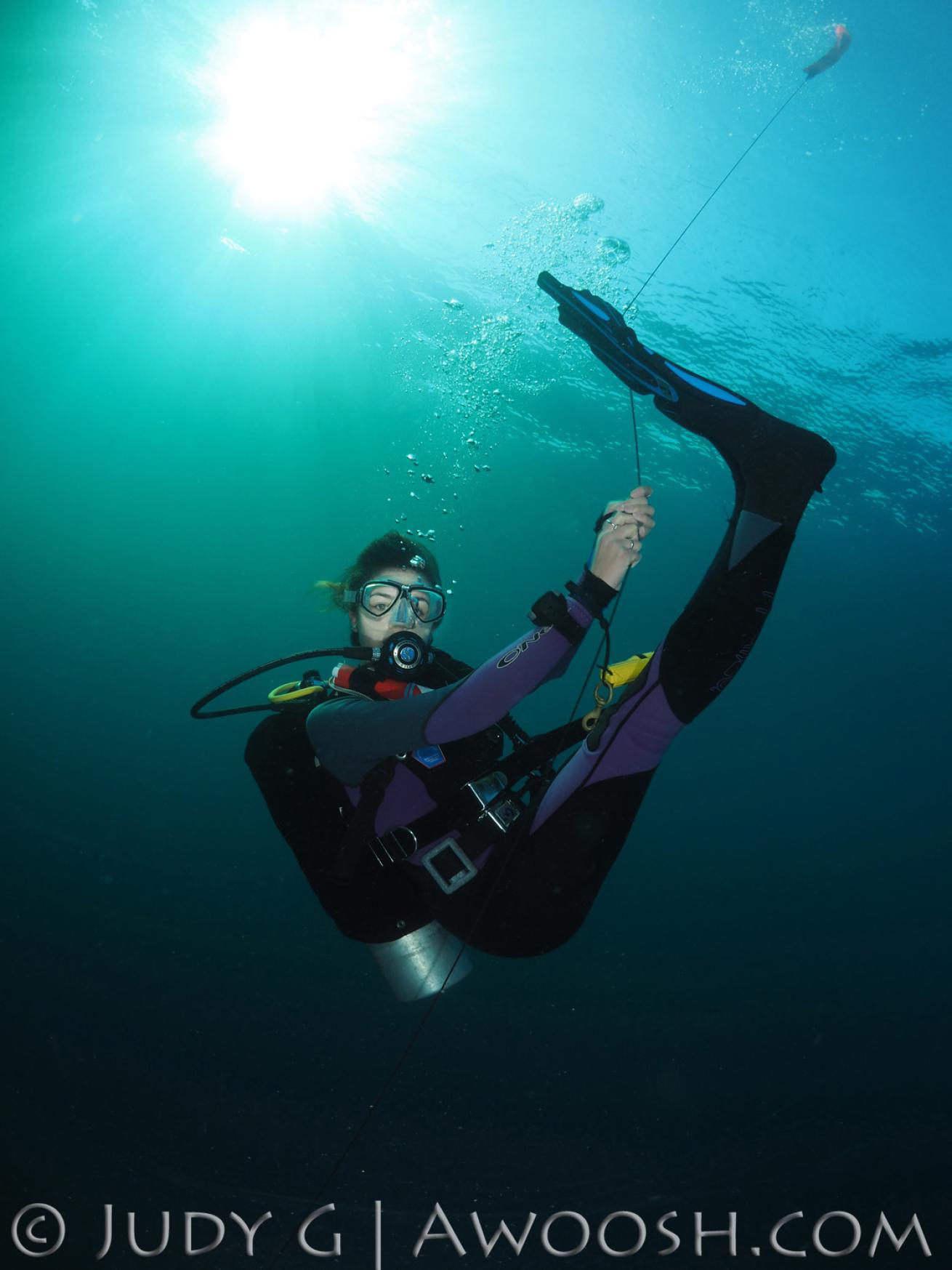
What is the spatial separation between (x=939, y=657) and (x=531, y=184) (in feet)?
83.0

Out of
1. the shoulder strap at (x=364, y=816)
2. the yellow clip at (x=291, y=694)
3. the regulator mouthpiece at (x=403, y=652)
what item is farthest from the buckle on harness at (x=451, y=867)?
the yellow clip at (x=291, y=694)

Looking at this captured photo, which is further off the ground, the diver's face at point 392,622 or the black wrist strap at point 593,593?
the diver's face at point 392,622

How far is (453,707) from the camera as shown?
82.5 inches

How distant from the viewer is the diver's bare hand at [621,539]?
2.02 metres

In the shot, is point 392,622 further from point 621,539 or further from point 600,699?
point 621,539

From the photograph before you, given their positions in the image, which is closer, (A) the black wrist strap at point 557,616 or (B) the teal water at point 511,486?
(A) the black wrist strap at point 557,616

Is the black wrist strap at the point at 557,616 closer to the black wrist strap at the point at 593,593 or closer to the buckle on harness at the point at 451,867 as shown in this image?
the black wrist strap at the point at 593,593

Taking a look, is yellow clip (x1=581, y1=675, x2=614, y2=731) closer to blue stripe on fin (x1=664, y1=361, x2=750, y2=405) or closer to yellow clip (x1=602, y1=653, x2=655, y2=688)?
yellow clip (x1=602, y1=653, x2=655, y2=688)

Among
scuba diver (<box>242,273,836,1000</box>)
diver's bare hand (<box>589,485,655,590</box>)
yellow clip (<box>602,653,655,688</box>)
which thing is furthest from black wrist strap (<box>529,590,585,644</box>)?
yellow clip (<box>602,653,655,688</box>)

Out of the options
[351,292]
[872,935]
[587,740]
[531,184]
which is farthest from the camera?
[872,935]

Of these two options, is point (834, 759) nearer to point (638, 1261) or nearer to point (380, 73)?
point (638, 1261)

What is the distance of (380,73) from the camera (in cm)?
977

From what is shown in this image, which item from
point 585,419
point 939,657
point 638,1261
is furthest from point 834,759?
point 638,1261

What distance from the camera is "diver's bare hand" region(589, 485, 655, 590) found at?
6.61ft
